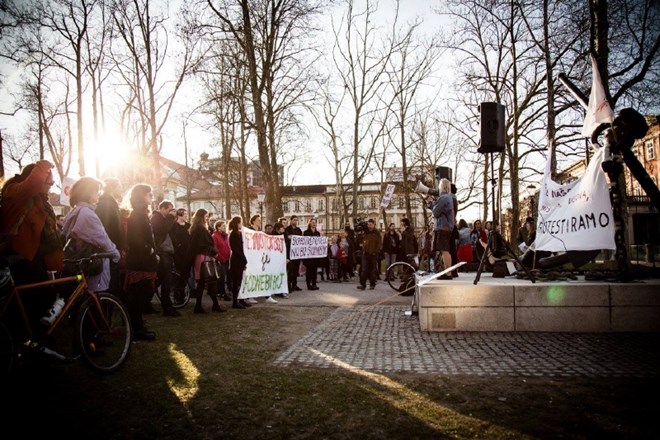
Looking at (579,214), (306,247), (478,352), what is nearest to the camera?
(478,352)

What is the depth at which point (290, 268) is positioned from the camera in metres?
13.2

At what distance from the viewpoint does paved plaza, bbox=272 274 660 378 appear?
4.83 m

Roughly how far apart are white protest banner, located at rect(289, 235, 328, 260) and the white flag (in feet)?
27.0

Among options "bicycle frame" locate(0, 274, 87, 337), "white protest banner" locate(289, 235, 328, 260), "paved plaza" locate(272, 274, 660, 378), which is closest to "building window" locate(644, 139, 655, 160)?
"white protest banner" locate(289, 235, 328, 260)

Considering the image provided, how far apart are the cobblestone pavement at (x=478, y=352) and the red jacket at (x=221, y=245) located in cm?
444

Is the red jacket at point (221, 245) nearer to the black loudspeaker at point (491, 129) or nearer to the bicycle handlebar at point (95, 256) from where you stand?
the bicycle handlebar at point (95, 256)

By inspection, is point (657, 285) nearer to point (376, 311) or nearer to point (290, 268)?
point (376, 311)

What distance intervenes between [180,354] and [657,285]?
6.64 metres

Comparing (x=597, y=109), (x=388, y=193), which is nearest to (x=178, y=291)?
(x=597, y=109)

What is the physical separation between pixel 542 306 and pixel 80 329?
240 inches

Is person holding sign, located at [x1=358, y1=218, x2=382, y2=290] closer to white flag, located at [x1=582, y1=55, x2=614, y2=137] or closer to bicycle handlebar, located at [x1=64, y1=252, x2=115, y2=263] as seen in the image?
white flag, located at [x1=582, y1=55, x2=614, y2=137]

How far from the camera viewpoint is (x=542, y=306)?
6637 mm

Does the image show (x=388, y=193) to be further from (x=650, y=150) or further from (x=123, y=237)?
(x=650, y=150)

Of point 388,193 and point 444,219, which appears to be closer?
point 444,219
